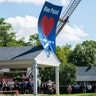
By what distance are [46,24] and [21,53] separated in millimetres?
3997

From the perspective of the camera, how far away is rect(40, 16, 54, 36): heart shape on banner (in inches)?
1621

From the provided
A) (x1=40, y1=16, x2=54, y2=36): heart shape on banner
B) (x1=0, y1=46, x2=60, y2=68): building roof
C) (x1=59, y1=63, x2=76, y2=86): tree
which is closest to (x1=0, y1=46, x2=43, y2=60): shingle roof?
(x1=0, y1=46, x2=60, y2=68): building roof

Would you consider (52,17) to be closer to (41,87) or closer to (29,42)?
(41,87)

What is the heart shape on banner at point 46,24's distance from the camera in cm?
4118

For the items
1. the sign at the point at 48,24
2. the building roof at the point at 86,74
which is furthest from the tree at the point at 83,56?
the sign at the point at 48,24

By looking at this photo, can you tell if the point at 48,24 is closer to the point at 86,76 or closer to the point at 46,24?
the point at 46,24

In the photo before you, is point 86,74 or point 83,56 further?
point 83,56

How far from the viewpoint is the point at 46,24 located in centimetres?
4188

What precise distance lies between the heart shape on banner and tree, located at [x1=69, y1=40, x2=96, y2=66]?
74285 millimetres

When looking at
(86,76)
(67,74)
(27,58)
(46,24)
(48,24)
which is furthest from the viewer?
(86,76)

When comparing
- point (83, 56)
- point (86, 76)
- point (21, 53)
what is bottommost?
point (21, 53)

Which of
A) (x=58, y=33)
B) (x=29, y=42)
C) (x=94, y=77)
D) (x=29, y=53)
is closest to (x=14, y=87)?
(x=29, y=53)

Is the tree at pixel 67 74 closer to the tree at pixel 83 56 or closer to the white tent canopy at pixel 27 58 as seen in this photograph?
the white tent canopy at pixel 27 58

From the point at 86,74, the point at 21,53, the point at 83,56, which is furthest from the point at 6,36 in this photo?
the point at 21,53
